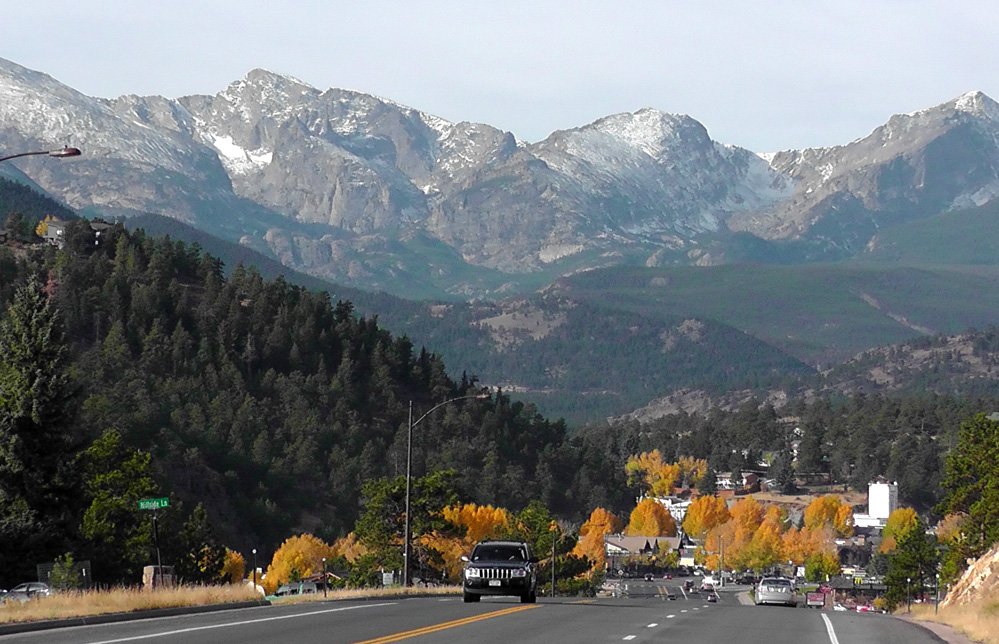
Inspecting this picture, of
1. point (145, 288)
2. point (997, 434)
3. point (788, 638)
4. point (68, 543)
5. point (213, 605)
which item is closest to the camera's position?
point (788, 638)

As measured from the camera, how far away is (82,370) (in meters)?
168

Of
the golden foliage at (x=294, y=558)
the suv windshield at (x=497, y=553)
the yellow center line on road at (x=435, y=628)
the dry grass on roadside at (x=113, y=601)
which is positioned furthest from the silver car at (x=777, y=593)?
the golden foliage at (x=294, y=558)

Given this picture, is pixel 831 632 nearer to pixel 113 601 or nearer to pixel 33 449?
pixel 113 601

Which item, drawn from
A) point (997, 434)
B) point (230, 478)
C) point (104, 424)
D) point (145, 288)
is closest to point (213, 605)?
point (997, 434)

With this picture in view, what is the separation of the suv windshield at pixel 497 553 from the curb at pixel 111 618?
7.51m

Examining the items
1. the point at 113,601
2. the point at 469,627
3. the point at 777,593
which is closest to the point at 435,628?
the point at 469,627

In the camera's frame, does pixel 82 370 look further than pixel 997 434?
Yes

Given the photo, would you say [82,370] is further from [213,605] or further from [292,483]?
[213,605]

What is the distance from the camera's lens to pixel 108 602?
116ft

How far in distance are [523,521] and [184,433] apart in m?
48.7

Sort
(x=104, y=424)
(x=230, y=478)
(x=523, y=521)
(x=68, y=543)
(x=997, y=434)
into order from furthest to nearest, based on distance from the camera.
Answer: (x=230, y=478)
(x=104, y=424)
(x=523, y=521)
(x=997, y=434)
(x=68, y=543)

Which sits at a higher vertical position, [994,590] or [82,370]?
[82,370]

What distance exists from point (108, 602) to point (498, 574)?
13.2 m

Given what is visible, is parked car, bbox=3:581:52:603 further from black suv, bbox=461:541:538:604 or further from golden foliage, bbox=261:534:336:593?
golden foliage, bbox=261:534:336:593
